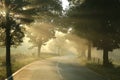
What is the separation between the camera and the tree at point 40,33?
257ft

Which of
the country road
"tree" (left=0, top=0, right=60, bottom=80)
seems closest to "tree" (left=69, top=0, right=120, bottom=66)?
the country road

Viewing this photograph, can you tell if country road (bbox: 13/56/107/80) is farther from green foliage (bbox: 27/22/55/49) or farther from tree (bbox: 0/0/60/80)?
green foliage (bbox: 27/22/55/49)

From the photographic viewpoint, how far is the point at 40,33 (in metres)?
79.9

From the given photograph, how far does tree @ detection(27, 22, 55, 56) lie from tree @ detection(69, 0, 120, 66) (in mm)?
36850

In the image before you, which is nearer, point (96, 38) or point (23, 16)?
point (23, 16)

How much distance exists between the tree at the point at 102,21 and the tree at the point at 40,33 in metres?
36.8

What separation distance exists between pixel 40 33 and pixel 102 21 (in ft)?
143

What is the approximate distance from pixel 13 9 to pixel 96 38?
13.8 metres

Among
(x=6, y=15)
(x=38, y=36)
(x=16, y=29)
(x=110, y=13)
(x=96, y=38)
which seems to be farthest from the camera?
(x=38, y=36)

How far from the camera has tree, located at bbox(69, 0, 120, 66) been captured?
36031mm

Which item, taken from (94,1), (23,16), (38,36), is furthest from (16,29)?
(38,36)

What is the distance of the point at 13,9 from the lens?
95.9ft

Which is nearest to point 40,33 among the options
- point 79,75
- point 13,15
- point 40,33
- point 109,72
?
point 40,33

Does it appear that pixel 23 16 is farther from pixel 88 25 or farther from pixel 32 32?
pixel 32 32
